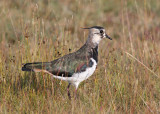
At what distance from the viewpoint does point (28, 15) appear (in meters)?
10.9

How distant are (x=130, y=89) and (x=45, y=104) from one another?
4.69 feet

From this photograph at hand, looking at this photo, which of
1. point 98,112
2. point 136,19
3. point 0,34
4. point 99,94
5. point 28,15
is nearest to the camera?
point 98,112

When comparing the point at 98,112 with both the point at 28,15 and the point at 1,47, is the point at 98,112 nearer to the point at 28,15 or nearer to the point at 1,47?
the point at 1,47

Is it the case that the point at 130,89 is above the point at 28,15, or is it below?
below

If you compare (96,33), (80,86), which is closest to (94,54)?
(96,33)

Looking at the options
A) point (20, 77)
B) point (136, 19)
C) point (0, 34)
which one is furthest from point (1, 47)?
point (136, 19)

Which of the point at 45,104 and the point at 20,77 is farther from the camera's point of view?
the point at 20,77

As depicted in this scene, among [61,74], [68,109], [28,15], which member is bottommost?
[68,109]

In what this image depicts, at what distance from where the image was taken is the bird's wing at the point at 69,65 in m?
5.71

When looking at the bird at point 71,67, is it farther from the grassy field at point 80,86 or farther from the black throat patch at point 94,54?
the grassy field at point 80,86

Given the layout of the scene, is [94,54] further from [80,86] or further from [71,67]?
[80,86]

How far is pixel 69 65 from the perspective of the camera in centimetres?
581

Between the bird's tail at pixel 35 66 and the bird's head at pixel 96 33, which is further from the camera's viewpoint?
the bird's head at pixel 96 33

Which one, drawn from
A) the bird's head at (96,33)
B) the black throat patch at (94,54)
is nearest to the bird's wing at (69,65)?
the black throat patch at (94,54)
